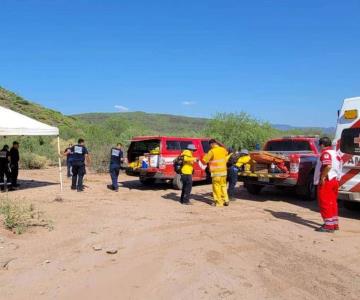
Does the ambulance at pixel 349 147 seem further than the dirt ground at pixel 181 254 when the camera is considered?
Yes

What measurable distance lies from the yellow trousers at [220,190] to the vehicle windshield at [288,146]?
10.4 feet

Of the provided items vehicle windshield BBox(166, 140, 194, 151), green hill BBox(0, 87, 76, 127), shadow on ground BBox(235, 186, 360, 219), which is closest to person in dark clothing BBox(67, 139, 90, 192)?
vehicle windshield BBox(166, 140, 194, 151)

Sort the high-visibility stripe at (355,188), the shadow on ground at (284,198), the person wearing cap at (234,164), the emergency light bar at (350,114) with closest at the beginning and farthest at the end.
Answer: the high-visibility stripe at (355,188)
the emergency light bar at (350,114)
the shadow on ground at (284,198)
the person wearing cap at (234,164)

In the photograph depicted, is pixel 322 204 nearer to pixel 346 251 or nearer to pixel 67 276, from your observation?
pixel 346 251

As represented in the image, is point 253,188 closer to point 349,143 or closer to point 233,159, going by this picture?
point 233,159

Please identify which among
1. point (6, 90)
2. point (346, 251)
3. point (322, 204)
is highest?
point (6, 90)

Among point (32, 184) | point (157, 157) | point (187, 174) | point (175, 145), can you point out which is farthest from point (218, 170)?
point (32, 184)

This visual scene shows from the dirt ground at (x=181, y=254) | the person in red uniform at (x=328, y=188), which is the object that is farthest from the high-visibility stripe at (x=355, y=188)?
the person in red uniform at (x=328, y=188)

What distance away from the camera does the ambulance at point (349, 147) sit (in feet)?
33.0

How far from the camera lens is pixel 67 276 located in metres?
6.00

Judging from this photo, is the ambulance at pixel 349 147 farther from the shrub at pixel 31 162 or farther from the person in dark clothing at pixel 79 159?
the shrub at pixel 31 162

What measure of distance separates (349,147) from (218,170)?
10.2ft

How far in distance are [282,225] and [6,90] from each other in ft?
180

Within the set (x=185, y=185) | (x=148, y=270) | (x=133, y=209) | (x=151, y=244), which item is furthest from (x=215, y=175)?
(x=148, y=270)
